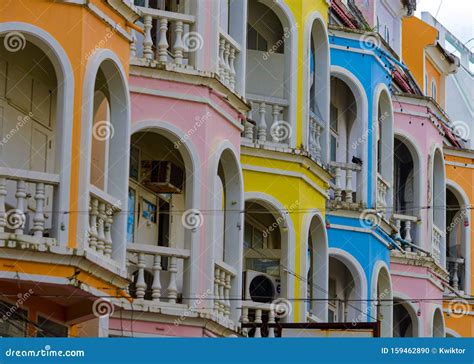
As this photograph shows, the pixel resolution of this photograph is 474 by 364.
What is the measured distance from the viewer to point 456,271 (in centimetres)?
4472

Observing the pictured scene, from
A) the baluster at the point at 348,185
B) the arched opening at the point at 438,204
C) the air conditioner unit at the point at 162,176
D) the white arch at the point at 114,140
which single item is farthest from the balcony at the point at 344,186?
the white arch at the point at 114,140

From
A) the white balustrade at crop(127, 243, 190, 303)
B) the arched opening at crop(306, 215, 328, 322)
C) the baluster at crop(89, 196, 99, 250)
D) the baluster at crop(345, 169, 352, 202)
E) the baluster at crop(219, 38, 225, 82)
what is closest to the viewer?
the baluster at crop(89, 196, 99, 250)

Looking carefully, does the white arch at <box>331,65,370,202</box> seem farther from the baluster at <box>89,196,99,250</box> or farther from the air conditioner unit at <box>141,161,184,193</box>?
the baluster at <box>89,196,99,250</box>

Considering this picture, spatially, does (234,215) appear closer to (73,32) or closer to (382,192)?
(73,32)

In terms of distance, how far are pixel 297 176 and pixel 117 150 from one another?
21.5ft

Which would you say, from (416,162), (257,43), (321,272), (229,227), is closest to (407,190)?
(416,162)

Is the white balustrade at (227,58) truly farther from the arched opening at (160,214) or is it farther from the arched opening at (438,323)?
the arched opening at (438,323)

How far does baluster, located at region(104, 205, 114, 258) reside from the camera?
25.5 metres

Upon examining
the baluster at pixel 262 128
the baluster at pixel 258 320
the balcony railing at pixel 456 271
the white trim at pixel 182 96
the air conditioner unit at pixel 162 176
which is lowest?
the baluster at pixel 258 320

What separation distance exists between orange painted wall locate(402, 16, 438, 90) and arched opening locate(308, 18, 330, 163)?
1269cm

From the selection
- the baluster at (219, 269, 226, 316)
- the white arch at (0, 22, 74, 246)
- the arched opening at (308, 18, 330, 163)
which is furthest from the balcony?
the white arch at (0, 22, 74, 246)

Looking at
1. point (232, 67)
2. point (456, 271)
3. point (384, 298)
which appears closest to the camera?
point (232, 67)

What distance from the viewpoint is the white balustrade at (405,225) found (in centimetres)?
4000

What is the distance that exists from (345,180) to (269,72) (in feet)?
10.8
